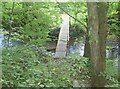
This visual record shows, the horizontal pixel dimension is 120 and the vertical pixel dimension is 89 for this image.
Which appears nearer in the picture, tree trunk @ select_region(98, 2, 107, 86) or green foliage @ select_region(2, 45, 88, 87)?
green foliage @ select_region(2, 45, 88, 87)

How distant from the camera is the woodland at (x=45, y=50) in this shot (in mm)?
2160

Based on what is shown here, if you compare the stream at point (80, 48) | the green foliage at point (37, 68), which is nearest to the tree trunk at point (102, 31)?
the green foliage at point (37, 68)

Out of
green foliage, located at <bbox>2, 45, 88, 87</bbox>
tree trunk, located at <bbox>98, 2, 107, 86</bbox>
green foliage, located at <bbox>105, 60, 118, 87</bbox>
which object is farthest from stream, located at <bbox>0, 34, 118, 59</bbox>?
tree trunk, located at <bbox>98, 2, 107, 86</bbox>

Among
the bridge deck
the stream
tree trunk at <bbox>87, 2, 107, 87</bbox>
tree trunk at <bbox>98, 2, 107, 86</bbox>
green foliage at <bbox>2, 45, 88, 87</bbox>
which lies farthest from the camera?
the bridge deck

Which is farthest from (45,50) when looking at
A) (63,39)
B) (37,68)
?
(63,39)

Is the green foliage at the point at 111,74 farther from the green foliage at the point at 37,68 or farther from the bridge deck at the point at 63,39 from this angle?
the bridge deck at the point at 63,39

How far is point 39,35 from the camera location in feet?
7.96

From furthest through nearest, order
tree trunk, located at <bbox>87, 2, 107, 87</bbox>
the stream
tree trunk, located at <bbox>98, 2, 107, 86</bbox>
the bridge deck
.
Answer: the bridge deck < the stream < tree trunk, located at <bbox>98, 2, 107, 86</bbox> < tree trunk, located at <bbox>87, 2, 107, 87</bbox>

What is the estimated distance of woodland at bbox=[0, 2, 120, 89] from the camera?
216cm

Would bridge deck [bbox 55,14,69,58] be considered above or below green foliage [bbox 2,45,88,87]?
above

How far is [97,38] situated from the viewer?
89.9 inches

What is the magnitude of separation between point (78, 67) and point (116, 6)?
2.44ft

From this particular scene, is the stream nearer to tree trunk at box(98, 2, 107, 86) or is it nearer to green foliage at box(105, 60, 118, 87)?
green foliage at box(105, 60, 118, 87)

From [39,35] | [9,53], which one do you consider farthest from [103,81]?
[9,53]
